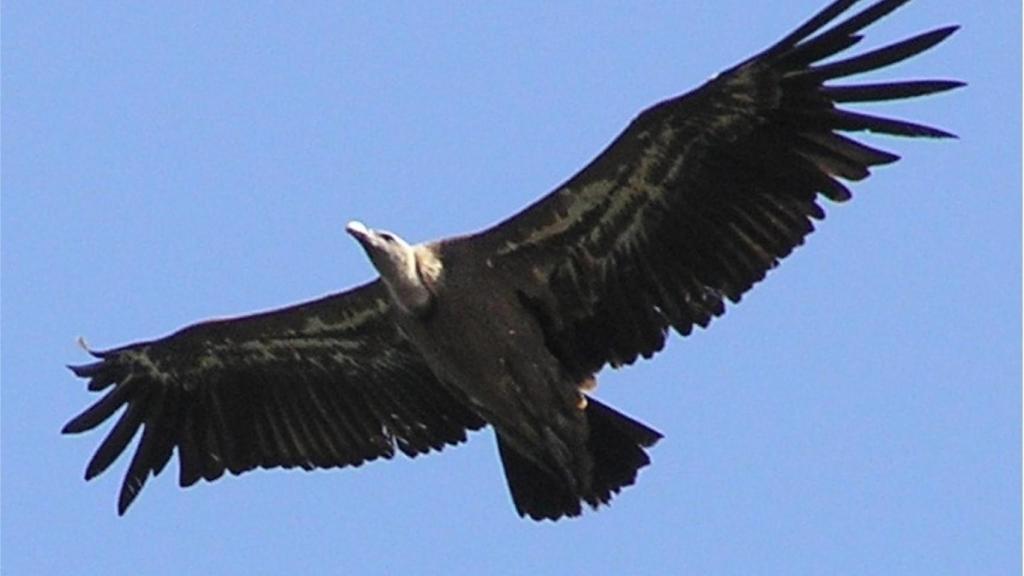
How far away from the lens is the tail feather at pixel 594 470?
13938 mm

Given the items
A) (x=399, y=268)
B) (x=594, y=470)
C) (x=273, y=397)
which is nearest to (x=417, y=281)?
(x=399, y=268)

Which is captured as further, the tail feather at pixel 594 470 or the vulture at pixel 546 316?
the tail feather at pixel 594 470

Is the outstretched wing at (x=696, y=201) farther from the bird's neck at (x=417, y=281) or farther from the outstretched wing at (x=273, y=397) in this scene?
the outstretched wing at (x=273, y=397)

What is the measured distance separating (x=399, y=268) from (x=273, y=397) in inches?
64.5

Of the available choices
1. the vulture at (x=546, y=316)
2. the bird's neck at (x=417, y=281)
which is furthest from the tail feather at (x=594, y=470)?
the bird's neck at (x=417, y=281)

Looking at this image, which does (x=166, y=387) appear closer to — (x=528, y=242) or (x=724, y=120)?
(x=528, y=242)

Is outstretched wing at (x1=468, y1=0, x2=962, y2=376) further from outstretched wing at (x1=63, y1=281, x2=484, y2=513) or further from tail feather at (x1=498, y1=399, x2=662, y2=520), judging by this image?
outstretched wing at (x1=63, y1=281, x2=484, y2=513)

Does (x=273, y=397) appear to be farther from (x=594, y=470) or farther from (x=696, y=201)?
(x=696, y=201)

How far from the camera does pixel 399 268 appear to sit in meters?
13.8

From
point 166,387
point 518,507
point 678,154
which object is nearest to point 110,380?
point 166,387

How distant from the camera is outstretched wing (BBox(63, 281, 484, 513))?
14.7 meters

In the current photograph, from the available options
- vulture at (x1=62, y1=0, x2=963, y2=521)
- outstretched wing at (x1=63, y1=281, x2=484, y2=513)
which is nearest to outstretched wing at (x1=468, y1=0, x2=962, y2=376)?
vulture at (x1=62, y1=0, x2=963, y2=521)

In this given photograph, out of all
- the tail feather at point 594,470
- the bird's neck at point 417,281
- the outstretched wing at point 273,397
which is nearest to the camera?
the bird's neck at point 417,281

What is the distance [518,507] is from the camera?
14.4 metres
